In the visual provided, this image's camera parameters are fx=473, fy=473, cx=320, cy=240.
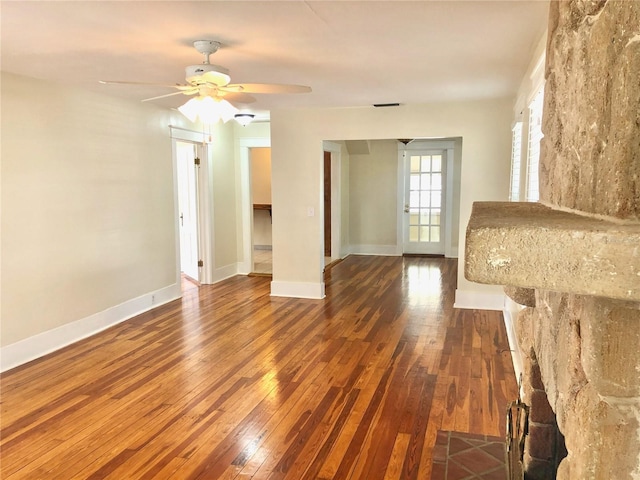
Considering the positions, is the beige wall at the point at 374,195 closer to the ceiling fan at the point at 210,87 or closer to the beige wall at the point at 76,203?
the beige wall at the point at 76,203

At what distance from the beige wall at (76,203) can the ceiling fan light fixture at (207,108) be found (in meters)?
1.75

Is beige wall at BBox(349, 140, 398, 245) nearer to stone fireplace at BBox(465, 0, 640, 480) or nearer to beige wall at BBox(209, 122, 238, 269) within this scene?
beige wall at BBox(209, 122, 238, 269)

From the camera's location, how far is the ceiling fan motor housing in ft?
8.91

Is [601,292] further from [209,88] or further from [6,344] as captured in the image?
[6,344]

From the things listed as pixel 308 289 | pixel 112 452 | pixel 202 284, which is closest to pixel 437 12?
pixel 112 452

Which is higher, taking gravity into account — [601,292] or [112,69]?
[112,69]

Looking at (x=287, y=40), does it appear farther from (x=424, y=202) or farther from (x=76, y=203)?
(x=424, y=202)

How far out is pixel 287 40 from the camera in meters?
2.81

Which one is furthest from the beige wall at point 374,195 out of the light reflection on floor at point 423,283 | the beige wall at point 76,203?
the beige wall at point 76,203

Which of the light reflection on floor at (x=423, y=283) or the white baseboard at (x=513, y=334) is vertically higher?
the white baseboard at (x=513, y=334)

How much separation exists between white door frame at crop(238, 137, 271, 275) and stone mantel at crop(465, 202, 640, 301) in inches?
255

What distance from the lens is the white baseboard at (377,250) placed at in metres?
9.07

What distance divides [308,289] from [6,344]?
3231 mm

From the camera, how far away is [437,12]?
2363mm
